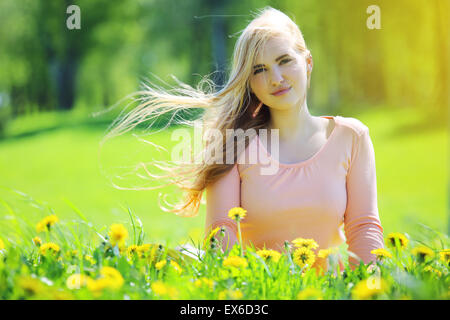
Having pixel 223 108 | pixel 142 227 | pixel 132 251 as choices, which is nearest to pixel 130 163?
pixel 223 108

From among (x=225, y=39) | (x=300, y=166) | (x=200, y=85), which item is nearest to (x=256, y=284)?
(x=300, y=166)

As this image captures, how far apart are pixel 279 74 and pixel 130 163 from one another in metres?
6.17

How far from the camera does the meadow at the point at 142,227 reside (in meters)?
1.52

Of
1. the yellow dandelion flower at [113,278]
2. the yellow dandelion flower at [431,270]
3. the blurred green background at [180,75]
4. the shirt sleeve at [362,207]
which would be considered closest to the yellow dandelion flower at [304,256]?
the yellow dandelion flower at [431,270]

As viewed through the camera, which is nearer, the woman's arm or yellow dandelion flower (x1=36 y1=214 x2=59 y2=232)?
yellow dandelion flower (x1=36 y1=214 x2=59 y2=232)

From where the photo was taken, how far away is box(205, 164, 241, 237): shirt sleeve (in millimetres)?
2291

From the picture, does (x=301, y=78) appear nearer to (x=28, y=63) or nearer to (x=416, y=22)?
(x=416, y=22)

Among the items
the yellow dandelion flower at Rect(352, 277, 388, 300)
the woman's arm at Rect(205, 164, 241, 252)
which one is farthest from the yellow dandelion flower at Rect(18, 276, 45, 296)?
the woman's arm at Rect(205, 164, 241, 252)

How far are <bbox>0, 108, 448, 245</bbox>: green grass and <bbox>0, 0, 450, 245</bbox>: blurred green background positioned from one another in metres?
0.04

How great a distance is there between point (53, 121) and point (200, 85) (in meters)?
14.8

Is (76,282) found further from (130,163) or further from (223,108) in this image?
(130,163)

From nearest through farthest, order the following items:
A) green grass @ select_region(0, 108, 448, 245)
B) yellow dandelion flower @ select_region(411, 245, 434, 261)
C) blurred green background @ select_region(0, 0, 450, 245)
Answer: yellow dandelion flower @ select_region(411, 245, 434, 261) → green grass @ select_region(0, 108, 448, 245) → blurred green background @ select_region(0, 0, 450, 245)

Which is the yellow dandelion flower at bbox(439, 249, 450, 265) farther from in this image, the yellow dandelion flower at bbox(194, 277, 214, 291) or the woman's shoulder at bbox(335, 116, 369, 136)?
the yellow dandelion flower at bbox(194, 277, 214, 291)

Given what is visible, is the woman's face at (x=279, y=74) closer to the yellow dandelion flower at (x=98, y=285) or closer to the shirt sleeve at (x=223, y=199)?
the shirt sleeve at (x=223, y=199)
